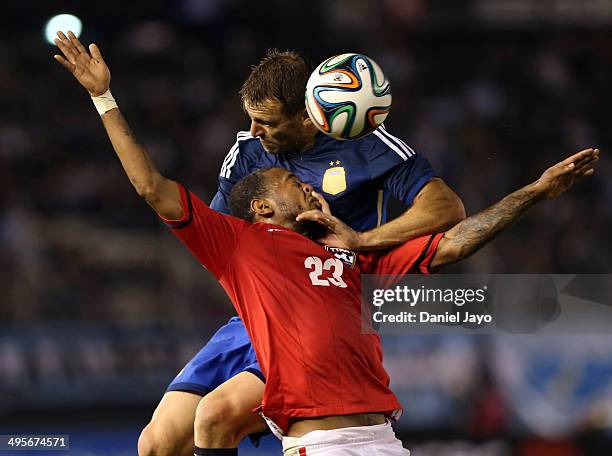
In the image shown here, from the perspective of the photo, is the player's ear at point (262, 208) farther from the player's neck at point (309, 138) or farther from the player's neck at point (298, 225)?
the player's neck at point (309, 138)

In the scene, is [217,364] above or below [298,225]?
below

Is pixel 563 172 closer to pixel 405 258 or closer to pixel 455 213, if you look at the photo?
pixel 405 258

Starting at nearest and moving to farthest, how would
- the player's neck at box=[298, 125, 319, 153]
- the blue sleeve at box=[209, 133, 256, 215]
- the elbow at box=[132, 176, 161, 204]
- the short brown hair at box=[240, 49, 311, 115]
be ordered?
the elbow at box=[132, 176, 161, 204] → the short brown hair at box=[240, 49, 311, 115] → the player's neck at box=[298, 125, 319, 153] → the blue sleeve at box=[209, 133, 256, 215]

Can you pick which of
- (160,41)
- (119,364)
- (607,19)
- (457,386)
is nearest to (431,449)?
(457,386)

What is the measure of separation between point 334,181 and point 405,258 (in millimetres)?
826

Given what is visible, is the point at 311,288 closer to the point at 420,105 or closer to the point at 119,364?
the point at 119,364

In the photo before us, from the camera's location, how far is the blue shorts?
16.5ft

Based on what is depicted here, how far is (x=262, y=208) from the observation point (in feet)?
14.1

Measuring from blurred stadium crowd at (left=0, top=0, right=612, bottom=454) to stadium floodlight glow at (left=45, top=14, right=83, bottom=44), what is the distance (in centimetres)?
13

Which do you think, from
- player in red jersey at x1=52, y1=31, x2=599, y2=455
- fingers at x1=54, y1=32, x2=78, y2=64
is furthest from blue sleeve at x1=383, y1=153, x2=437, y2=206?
fingers at x1=54, y1=32, x2=78, y2=64

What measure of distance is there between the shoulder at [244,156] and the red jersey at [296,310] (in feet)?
3.52

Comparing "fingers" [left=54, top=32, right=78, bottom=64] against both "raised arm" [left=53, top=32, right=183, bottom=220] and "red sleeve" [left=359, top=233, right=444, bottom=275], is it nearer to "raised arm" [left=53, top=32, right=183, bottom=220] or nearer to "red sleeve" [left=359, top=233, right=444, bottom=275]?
"raised arm" [left=53, top=32, right=183, bottom=220]

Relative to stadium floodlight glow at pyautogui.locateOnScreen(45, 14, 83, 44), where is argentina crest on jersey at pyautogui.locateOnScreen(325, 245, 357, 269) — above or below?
below

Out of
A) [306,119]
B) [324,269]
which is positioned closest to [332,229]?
[324,269]
